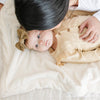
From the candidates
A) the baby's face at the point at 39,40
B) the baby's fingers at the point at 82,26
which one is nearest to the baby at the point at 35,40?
the baby's face at the point at 39,40

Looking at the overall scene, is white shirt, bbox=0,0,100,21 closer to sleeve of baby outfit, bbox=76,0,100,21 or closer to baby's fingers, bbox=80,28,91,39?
sleeve of baby outfit, bbox=76,0,100,21

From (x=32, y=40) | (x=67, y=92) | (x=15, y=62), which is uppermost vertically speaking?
(x=32, y=40)

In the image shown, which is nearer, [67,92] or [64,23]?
[67,92]

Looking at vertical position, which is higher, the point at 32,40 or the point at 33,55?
the point at 32,40

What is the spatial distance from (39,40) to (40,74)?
0.18m

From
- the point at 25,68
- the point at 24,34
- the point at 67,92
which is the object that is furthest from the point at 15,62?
the point at 67,92

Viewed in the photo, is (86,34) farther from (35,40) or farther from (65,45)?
(35,40)

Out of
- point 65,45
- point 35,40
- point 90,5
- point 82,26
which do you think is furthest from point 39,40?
point 90,5

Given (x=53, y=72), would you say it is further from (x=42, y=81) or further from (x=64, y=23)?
(x=64, y=23)

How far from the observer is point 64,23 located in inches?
34.2

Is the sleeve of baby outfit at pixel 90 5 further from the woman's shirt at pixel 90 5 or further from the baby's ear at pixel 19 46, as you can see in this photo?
the baby's ear at pixel 19 46

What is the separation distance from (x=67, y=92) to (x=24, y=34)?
375mm

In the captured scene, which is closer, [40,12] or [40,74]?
[40,12]

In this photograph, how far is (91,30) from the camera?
0.78 metres
